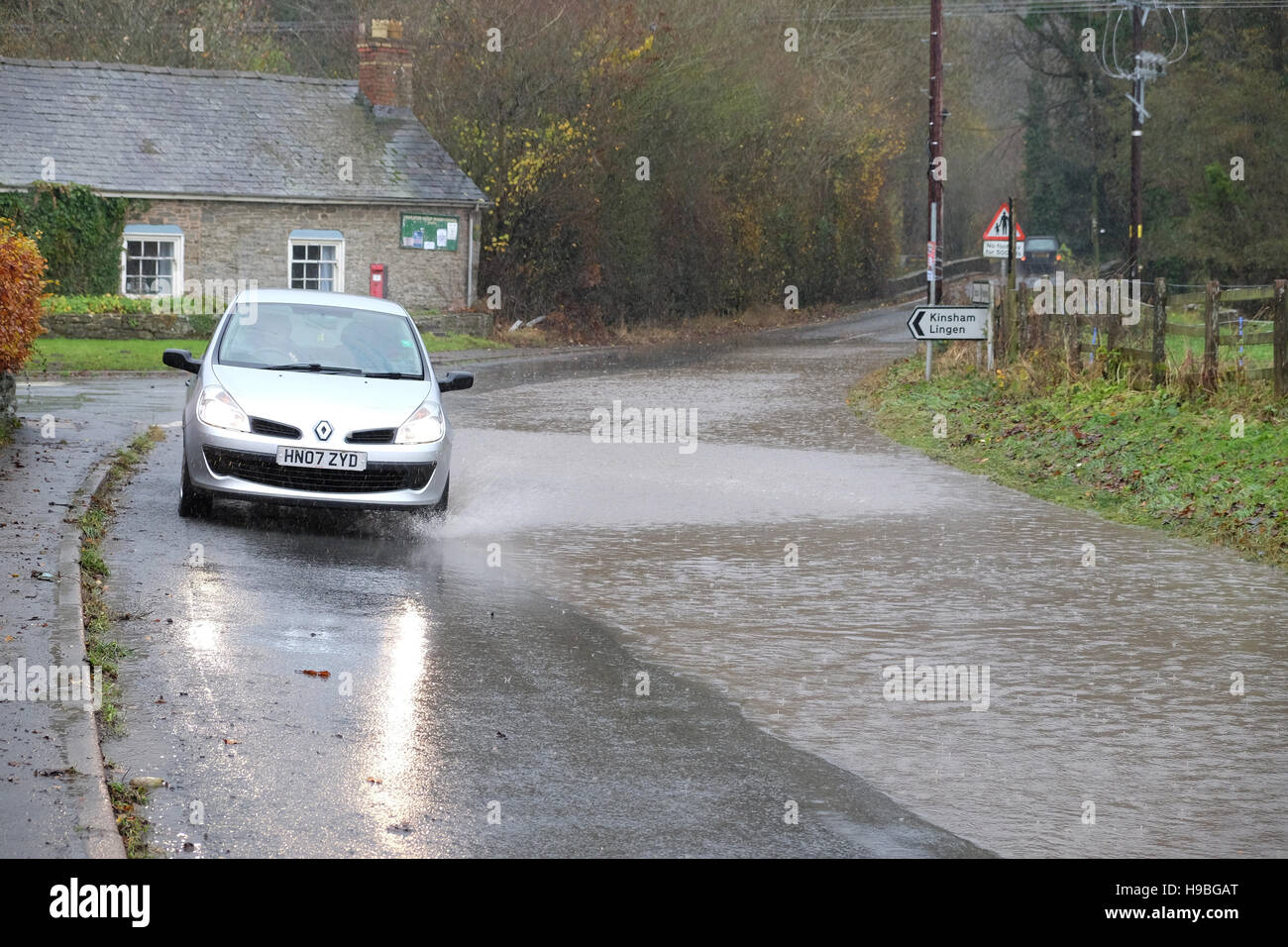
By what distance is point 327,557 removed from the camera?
11.2 meters

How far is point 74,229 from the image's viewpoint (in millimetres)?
36344

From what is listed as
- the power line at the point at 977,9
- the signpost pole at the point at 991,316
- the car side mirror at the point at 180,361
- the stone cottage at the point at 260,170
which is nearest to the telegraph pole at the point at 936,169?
the signpost pole at the point at 991,316

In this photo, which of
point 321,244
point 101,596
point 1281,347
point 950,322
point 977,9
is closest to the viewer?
point 101,596

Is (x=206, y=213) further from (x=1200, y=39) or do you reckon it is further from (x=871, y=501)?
(x=1200, y=39)

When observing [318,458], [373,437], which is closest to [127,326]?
[373,437]

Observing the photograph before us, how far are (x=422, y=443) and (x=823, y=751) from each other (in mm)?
5662

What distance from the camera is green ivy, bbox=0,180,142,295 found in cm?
3584

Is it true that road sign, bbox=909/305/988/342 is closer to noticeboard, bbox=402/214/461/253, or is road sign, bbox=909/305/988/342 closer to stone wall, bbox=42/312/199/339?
stone wall, bbox=42/312/199/339

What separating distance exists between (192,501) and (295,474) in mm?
1049

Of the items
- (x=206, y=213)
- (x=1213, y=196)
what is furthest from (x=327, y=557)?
(x=1213, y=196)

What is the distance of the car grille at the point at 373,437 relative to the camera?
11806 mm

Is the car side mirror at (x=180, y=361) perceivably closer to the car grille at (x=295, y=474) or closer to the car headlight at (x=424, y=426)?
the car grille at (x=295, y=474)

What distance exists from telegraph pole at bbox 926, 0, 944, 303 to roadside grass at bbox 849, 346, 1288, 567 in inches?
276

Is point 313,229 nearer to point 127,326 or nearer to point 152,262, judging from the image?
point 152,262
